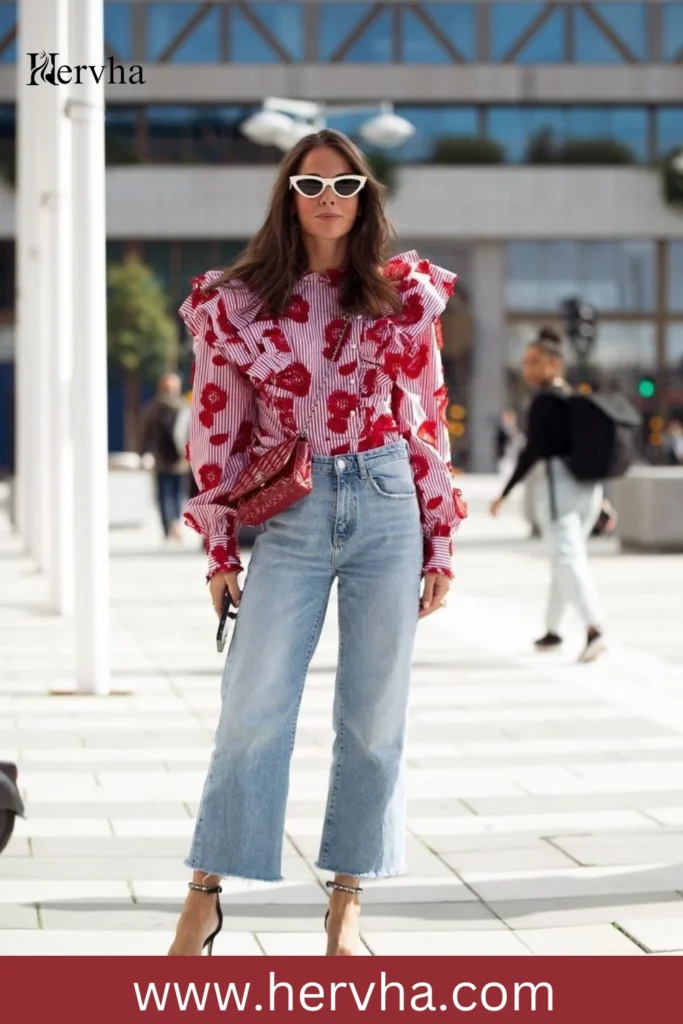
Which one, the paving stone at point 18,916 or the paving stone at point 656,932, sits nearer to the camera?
the paving stone at point 656,932

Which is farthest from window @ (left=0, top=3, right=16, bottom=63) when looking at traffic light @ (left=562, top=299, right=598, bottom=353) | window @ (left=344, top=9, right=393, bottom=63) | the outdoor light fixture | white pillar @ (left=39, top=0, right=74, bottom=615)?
white pillar @ (left=39, top=0, right=74, bottom=615)

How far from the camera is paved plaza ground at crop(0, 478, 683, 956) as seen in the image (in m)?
4.98

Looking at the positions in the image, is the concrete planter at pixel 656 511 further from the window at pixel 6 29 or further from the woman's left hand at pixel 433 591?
the window at pixel 6 29

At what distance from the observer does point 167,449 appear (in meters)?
23.0

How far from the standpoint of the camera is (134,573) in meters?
18.6

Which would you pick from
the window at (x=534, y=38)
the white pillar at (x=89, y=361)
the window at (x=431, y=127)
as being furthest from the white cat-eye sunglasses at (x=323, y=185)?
the window at (x=534, y=38)

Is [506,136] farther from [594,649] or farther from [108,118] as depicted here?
[594,649]

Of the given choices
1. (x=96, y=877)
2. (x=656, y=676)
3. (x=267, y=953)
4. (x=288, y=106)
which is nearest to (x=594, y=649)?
(x=656, y=676)

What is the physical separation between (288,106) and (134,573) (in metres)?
→ 8.95

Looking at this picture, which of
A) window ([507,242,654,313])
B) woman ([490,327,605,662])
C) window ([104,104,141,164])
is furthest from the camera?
window ([507,242,654,313])

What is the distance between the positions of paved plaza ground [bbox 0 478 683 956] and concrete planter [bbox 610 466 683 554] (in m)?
7.86

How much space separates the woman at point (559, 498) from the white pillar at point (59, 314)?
147 inches

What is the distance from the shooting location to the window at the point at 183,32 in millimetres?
56719

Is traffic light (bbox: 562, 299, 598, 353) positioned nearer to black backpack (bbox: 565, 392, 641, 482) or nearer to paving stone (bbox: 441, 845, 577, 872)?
black backpack (bbox: 565, 392, 641, 482)
